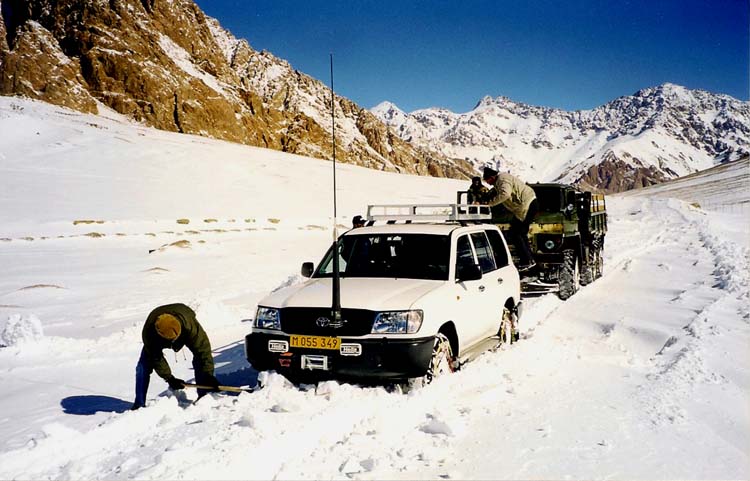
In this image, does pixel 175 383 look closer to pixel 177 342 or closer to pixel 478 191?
pixel 177 342

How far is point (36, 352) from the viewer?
812 centimetres

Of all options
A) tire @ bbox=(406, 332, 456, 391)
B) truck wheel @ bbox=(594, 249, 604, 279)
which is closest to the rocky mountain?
truck wheel @ bbox=(594, 249, 604, 279)

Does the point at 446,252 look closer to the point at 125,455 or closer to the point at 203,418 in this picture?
the point at 203,418

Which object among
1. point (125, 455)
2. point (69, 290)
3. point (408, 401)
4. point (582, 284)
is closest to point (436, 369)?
point (408, 401)

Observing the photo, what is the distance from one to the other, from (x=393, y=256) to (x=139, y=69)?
13079 centimetres

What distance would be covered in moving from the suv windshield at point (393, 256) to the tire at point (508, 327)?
5.02 ft

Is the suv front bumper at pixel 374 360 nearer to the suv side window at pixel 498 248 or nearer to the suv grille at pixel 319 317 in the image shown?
the suv grille at pixel 319 317

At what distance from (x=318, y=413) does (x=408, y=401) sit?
2.69 ft

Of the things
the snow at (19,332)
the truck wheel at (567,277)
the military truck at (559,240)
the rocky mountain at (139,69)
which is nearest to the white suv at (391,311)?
the military truck at (559,240)

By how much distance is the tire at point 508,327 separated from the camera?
7.62m

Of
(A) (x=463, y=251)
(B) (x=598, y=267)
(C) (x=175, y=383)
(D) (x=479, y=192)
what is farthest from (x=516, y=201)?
(C) (x=175, y=383)

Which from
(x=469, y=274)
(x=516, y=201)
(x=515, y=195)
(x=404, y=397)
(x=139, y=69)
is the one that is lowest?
(x=404, y=397)

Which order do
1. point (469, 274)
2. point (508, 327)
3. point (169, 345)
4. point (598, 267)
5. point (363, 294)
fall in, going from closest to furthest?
point (169, 345) → point (363, 294) → point (469, 274) → point (508, 327) → point (598, 267)

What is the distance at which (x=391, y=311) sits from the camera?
5.49 m
